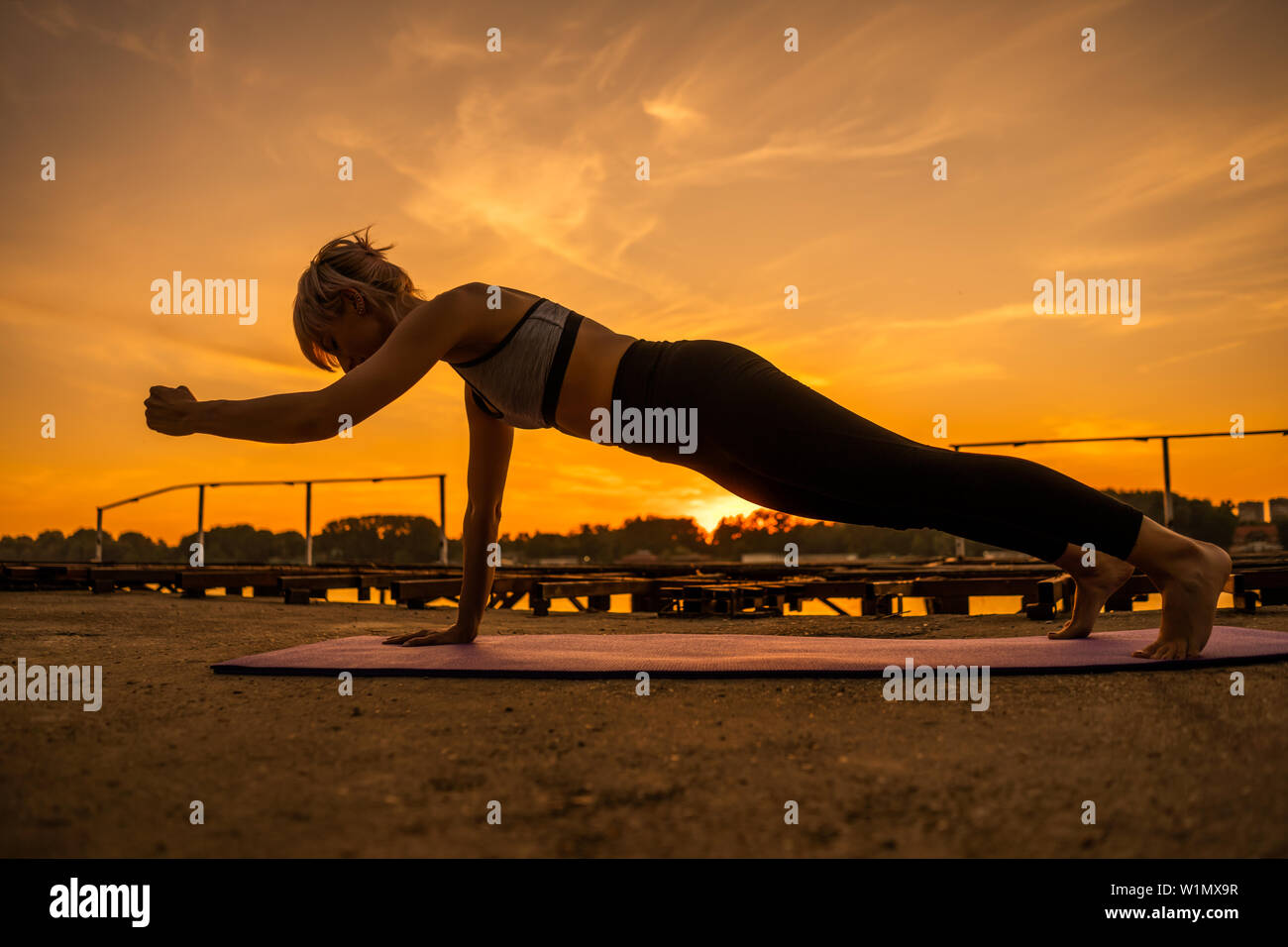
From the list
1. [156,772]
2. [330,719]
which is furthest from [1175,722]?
[156,772]

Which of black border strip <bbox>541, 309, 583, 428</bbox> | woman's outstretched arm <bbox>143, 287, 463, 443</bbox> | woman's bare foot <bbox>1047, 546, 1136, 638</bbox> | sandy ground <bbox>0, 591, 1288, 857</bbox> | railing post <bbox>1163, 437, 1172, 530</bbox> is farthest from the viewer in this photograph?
railing post <bbox>1163, 437, 1172, 530</bbox>

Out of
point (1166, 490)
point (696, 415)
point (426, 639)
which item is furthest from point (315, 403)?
point (1166, 490)

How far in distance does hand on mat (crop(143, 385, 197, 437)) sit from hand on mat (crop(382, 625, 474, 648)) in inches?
50.2

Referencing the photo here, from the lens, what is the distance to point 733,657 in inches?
107

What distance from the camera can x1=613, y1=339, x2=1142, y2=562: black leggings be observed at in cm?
224

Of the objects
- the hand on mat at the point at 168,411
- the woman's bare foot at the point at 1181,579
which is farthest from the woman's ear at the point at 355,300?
the woman's bare foot at the point at 1181,579

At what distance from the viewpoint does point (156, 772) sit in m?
1.37

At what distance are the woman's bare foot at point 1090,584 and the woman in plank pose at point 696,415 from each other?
46cm

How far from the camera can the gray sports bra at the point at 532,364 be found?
2.47m

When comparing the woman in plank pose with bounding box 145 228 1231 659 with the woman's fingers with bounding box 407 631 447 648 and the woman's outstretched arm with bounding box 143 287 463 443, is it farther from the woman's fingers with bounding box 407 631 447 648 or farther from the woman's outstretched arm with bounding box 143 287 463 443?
the woman's fingers with bounding box 407 631 447 648

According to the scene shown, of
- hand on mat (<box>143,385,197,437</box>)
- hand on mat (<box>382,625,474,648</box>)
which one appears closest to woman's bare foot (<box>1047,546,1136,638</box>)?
hand on mat (<box>382,625,474,648</box>)
